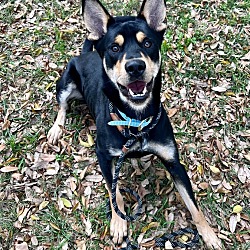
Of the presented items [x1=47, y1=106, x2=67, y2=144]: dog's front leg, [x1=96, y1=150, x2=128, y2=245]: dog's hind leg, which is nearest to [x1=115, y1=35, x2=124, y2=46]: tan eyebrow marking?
[x1=96, y1=150, x2=128, y2=245]: dog's hind leg

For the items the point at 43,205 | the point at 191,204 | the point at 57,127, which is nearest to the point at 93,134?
the point at 57,127

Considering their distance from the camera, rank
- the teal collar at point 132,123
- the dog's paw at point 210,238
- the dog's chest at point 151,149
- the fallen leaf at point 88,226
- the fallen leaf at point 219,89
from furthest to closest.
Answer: the fallen leaf at point 219,89, the fallen leaf at point 88,226, the dog's paw at point 210,238, the dog's chest at point 151,149, the teal collar at point 132,123

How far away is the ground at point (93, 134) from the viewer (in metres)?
4.19

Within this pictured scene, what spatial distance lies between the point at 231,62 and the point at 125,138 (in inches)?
100

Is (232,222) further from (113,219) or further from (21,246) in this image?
(21,246)

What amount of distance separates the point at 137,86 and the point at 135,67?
263 mm

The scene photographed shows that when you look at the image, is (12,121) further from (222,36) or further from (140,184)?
(222,36)

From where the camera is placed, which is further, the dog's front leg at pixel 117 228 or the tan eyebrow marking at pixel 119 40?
the dog's front leg at pixel 117 228

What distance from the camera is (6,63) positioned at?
587cm

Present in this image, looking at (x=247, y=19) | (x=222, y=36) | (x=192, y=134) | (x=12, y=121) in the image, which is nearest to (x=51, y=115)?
(x=12, y=121)

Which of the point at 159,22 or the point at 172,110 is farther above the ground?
the point at 159,22

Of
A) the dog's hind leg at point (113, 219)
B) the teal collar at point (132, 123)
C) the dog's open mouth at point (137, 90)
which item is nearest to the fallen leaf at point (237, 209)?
the dog's hind leg at point (113, 219)

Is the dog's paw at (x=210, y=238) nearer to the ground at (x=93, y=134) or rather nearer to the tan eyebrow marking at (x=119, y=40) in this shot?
the ground at (x=93, y=134)

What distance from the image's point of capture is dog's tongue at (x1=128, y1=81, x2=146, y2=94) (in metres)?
3.41
